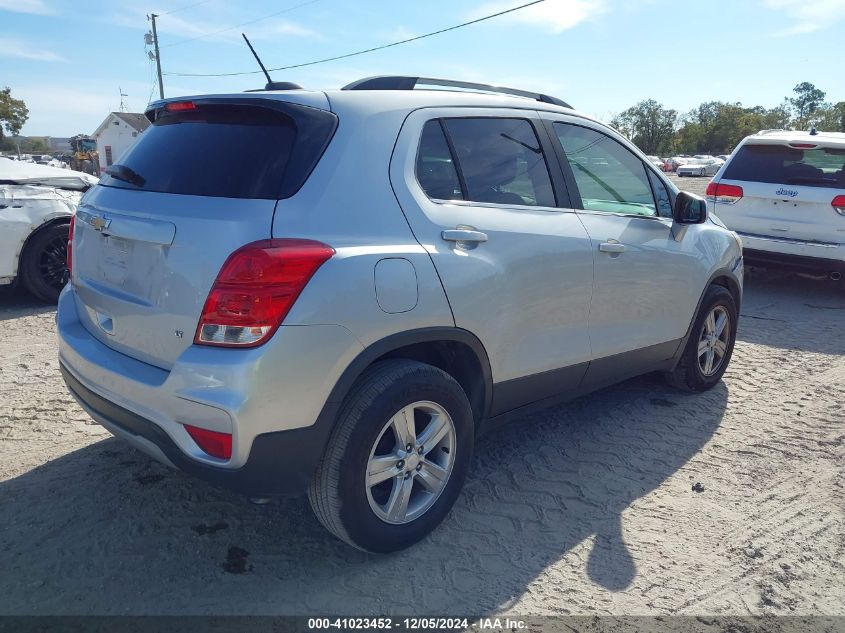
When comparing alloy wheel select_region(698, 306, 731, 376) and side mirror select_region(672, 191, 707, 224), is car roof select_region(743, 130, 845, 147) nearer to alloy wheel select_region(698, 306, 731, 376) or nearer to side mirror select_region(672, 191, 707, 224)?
alloy wheel select_region(698, 306, 731, 376)

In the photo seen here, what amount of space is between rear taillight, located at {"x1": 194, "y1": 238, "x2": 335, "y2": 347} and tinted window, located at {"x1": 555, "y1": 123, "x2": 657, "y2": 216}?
186cm

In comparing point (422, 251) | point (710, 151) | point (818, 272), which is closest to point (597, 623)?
point (422, 251)

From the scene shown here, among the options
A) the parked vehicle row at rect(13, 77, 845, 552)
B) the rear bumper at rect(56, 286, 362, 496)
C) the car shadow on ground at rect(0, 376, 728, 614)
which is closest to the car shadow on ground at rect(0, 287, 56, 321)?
the car shadow on ground at rect(0, 376, 728, 614)

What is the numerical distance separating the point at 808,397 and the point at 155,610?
4383 millimetres

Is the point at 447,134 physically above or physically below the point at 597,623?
above

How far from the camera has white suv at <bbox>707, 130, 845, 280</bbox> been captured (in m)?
7.50

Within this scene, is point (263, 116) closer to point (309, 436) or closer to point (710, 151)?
point (309, 436)

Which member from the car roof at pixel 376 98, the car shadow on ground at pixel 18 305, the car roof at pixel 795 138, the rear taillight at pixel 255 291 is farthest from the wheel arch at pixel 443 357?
the car roof at pixel 795 138

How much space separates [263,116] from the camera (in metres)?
2.72

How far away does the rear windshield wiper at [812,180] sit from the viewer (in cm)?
759

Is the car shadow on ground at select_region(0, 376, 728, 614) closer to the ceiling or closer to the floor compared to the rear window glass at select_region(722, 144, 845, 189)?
closer to the floor

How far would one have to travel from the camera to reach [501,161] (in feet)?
10.8

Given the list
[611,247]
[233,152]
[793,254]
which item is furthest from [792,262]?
[233,152]

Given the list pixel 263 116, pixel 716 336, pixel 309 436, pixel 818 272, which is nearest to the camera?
pixel 309 436
